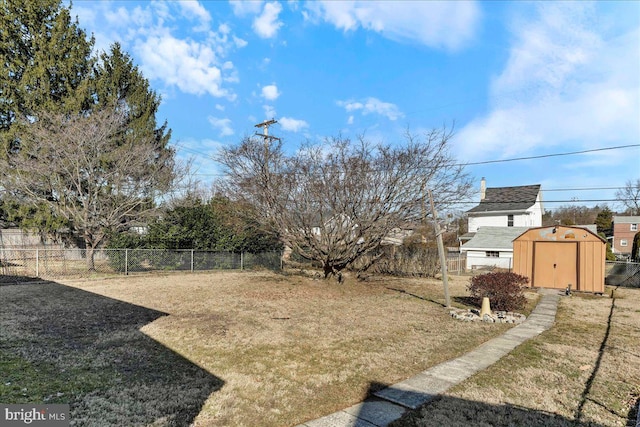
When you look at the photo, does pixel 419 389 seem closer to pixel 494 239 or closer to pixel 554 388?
pixel 554 388

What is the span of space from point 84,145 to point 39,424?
1459cm

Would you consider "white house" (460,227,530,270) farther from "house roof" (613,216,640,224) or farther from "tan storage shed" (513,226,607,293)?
"house roof" (613,216,640,224)

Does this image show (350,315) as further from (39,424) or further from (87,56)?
(87,56)

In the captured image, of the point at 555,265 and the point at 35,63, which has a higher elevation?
the point at 35,63

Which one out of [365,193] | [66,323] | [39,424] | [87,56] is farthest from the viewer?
[87,56]

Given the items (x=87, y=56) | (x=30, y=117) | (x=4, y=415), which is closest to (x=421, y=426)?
(x=4, y=415)

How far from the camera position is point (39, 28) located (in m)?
17.5

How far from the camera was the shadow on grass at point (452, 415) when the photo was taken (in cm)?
332

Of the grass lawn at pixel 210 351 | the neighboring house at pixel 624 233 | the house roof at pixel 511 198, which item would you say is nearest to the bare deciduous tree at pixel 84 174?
the grass lawn at pixel 210 351

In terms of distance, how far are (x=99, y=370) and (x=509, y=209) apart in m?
33.8

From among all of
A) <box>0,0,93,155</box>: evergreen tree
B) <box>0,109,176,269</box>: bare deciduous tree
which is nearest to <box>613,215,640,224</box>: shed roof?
<box>0,109,176,269</box>: bare deciduous tree

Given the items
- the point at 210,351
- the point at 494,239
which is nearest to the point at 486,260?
the point at 494,239

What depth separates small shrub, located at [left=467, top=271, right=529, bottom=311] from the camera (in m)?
9.07

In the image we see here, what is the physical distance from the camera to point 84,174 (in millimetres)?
15445
